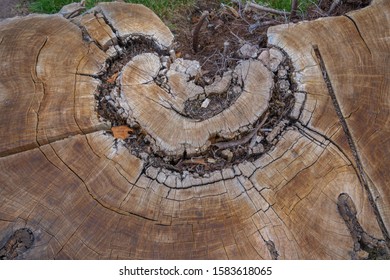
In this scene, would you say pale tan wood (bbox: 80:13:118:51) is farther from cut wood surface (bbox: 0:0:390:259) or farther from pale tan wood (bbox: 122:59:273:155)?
pale tan wood (bbox: 122:59:273:155)

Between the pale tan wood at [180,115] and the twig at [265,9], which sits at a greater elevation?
the twig at [265,9]

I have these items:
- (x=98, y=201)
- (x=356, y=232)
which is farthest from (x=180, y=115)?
(x=356, y=232)

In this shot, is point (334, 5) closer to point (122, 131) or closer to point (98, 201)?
point (122, 131)

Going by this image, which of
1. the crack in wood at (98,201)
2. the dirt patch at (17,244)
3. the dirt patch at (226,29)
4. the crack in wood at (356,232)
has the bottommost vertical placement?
the dirt patch at (17,244)

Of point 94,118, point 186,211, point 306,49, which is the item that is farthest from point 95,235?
point 306,49

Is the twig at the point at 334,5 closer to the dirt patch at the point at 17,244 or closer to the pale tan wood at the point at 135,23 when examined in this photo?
the pale tan wood at the point at 135,23

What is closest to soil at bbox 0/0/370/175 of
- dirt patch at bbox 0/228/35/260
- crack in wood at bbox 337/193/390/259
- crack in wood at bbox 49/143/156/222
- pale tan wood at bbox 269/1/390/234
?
pale tan wood at bbox 269/1/390/234

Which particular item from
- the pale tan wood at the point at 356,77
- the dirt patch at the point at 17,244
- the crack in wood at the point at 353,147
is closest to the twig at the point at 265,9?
the pale tan wood at the point at 356,77

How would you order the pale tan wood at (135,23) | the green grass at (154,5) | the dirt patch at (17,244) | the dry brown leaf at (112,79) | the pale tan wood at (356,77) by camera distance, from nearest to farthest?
1. the dirt patch at (17,244)
2. the pale tan wood at (356,77)
3. the dry brown leaf at (112,79)
4. the pale tan wood at (135,23)
5. the green grass at (154,5)
